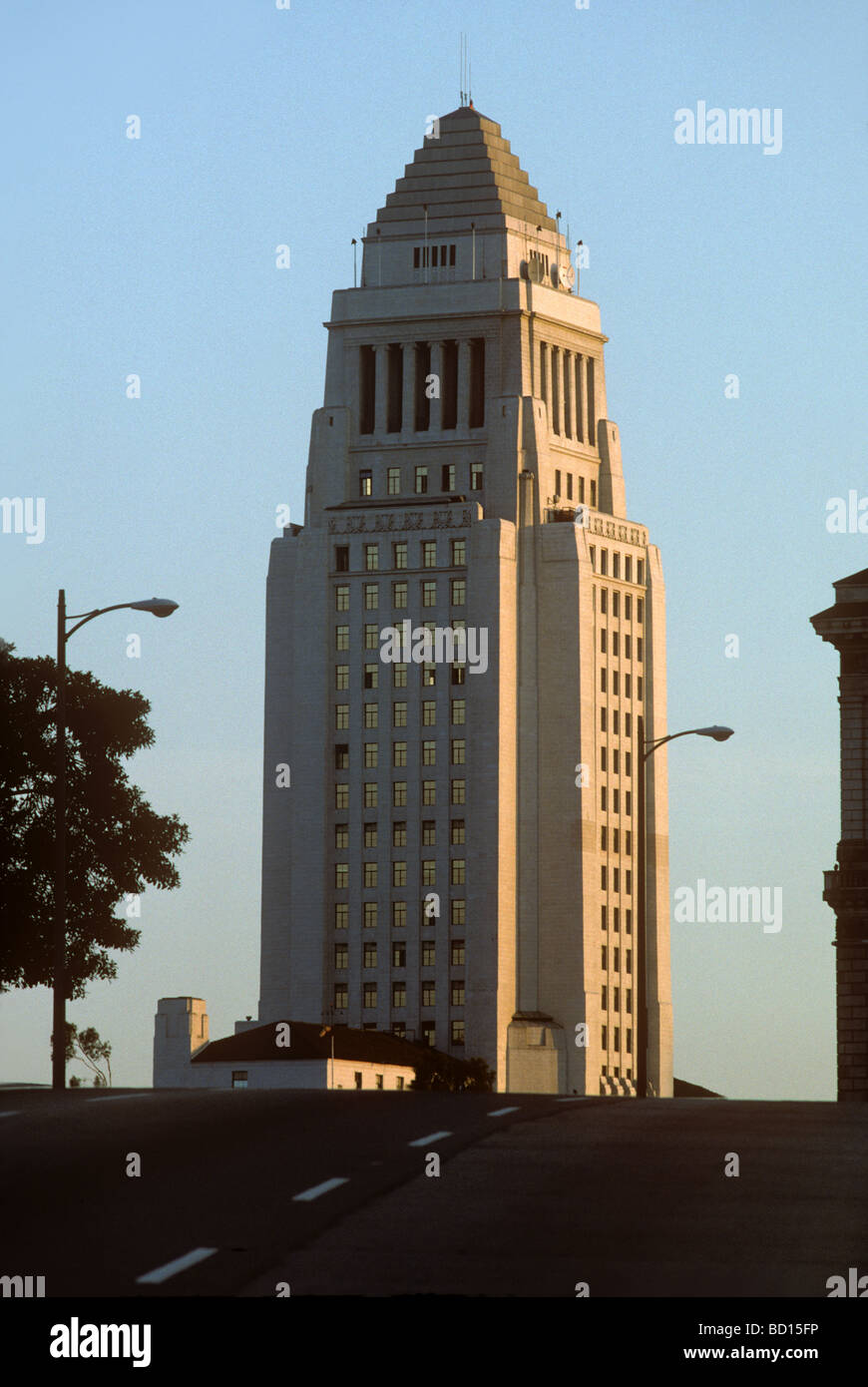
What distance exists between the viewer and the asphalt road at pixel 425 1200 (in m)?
19.8

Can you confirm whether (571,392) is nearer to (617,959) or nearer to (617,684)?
(617,684)

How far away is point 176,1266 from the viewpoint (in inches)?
778

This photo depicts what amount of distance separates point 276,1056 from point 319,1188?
107 meters

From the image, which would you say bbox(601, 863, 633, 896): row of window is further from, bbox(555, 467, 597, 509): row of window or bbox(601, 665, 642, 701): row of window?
bbox(555, 467, 597, 509): row of window

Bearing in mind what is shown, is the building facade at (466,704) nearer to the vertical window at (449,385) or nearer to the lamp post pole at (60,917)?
the vertical window at (449,385)

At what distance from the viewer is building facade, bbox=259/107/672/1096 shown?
503 ft

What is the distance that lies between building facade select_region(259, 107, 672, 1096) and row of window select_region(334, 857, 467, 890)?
150mm

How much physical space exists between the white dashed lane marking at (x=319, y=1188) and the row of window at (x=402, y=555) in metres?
135

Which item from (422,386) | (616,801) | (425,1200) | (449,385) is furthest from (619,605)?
(425,1200)

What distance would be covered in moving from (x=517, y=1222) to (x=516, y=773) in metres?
134

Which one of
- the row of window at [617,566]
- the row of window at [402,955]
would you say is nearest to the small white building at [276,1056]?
the row of window at [402,955]

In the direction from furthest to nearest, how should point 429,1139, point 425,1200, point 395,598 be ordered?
point 395,598 < point 429,1139 < point 425,1200

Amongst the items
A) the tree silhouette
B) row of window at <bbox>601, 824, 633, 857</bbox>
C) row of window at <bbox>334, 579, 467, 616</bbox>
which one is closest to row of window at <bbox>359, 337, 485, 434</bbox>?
row of window at <bbox>334, 579, 467, 616</bbox>
